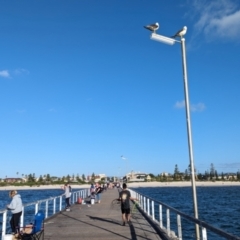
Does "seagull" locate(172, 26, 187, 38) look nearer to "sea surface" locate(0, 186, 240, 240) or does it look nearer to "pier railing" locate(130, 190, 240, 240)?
"pier railing" locate(130, 190, 240, 240)

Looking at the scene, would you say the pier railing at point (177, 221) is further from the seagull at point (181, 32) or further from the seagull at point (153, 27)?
the seagull at point (153, 27)

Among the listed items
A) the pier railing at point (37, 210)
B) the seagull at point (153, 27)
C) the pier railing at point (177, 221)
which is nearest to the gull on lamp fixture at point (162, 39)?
the seagull at point (153, 27)

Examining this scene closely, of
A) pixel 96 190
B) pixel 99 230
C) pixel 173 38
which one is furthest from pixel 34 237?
pixel 96 190

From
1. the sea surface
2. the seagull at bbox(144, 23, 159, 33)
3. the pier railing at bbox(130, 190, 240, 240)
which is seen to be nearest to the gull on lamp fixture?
the seagull at bbox(144, 23, 159, 33)

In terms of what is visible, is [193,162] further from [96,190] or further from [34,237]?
[96,190]

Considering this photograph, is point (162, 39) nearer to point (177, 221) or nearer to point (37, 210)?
point (177, 221)

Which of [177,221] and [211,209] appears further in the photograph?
[211,209]

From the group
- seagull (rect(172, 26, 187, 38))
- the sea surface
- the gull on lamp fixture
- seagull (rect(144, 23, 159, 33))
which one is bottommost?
the sea surface

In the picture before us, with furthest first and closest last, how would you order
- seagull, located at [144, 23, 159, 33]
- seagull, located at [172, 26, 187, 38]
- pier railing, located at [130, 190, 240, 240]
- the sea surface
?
the sea surface
seagull, located at [144, 23, 159, 33]
seagull, located at [172, 26, 187, 38]
pier railing, located at [130, 190, 240, 240]

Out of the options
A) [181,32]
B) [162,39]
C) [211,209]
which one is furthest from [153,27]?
[211,209]

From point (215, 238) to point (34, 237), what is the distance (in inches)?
586

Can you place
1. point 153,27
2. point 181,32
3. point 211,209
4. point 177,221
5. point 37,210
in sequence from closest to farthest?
point 177,221, point 181,32, point 153,27, point 37,210, point 211,209

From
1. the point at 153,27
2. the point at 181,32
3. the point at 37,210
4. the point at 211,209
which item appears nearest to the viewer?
the point at 181,32

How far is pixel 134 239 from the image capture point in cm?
1030
